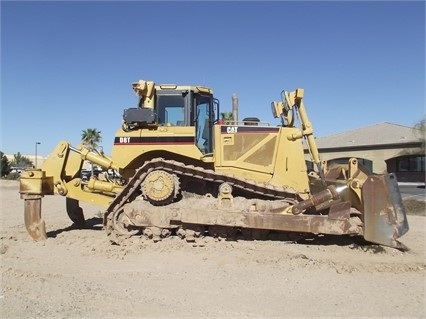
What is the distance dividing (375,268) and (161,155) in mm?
4537

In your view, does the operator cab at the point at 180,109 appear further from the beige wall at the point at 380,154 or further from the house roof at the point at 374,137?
the house roof at the point at 374,137

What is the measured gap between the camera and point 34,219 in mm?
9242

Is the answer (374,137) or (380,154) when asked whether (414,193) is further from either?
(374,137)

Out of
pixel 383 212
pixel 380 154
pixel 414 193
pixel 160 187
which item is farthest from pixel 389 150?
pixel 160 187

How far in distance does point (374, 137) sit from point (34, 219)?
121 ft

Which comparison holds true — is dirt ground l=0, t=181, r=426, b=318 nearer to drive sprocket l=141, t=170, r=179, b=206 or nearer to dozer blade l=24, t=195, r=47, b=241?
dozer blade l=24, t=195, r=47, b=241

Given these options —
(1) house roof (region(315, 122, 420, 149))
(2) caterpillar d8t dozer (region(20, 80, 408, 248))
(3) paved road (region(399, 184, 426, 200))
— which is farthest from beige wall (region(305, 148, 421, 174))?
(2) caterpillar d8t dozer (region(20, 80, 408, 248))

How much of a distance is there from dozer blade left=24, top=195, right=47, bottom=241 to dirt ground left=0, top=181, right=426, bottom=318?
189 millimetres

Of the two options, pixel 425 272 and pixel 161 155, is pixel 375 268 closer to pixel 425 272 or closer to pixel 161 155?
pixel 425 272

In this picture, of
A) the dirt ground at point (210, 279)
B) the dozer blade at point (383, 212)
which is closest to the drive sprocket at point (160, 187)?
the dirt ground at point (210, 279)

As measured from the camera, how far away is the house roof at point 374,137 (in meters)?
38.5

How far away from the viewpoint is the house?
3759 cm

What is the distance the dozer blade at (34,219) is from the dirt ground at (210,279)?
0.19 metres

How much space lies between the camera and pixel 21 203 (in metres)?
17.9
